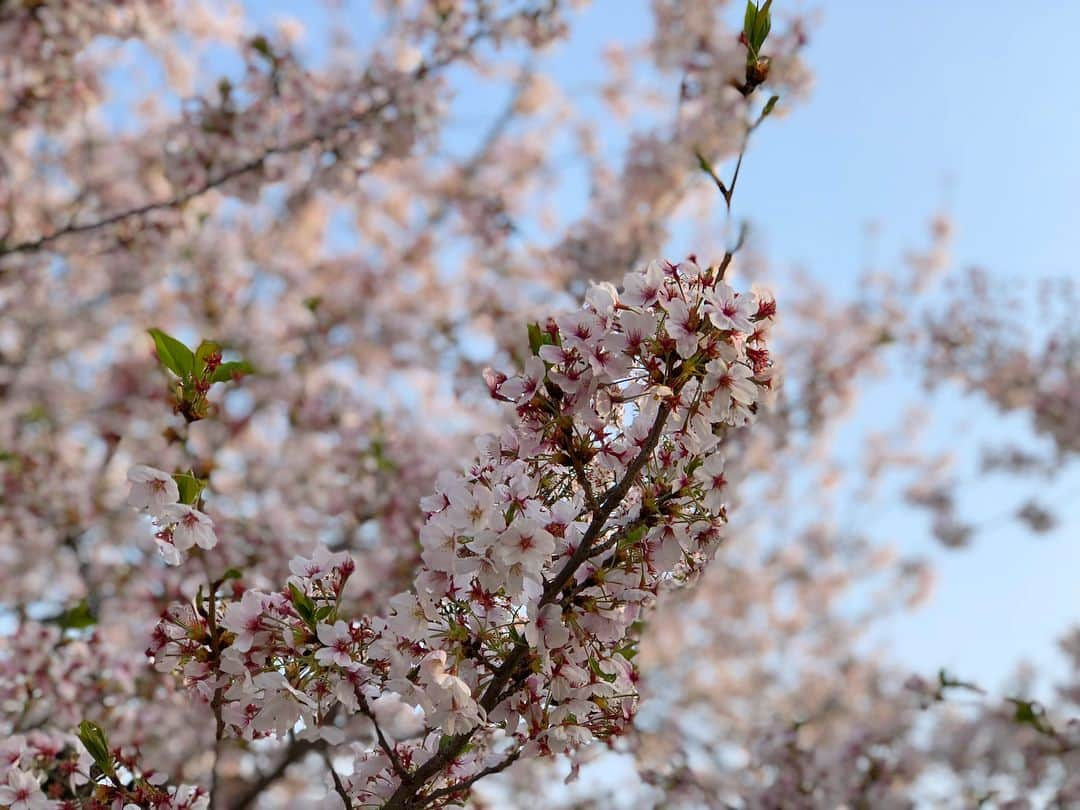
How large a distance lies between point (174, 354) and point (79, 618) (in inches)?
88.4

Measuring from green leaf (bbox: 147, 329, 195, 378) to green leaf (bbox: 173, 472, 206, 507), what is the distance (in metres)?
0.21

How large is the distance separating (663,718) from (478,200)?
4.65 metres

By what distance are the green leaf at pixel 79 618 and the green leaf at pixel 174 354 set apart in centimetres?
217

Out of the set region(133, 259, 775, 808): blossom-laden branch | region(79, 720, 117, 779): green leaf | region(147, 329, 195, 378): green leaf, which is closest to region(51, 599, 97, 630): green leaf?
region(79, 720, 117, 779): green leaf

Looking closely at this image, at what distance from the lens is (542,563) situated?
4.91 feet

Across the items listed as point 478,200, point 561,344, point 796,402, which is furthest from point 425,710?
point 796,402

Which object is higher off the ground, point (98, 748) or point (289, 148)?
point (289, 148)

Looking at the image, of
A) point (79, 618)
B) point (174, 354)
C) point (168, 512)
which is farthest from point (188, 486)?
point (79, 618)

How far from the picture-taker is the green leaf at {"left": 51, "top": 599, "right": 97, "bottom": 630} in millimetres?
3328

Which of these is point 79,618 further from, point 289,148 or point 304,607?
point 289,148

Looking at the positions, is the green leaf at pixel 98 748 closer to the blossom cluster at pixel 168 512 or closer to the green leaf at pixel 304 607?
the blossom cluster at pixel 168 512

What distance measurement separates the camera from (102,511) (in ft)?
18.7

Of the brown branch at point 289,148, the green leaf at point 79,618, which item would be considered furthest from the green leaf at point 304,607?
the brown branch at point 289,148

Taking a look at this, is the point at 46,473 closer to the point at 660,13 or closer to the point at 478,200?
the point at 478,200
